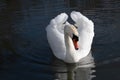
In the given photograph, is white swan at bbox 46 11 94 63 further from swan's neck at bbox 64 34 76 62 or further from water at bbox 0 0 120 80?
water at bbox 0 0 120 80

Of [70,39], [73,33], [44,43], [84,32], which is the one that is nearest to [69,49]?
[70,39]

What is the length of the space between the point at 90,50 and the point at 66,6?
176 inches

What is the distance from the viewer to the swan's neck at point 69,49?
1131cm

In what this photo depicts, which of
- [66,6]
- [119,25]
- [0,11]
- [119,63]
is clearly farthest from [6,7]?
[119,63]

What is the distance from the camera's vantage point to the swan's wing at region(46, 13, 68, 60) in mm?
11734

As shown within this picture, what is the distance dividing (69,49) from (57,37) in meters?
0.81

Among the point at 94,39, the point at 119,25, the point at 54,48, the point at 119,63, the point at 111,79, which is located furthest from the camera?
the point at 119,25

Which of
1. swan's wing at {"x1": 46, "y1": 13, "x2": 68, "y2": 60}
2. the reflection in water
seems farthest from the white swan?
the reflection in water

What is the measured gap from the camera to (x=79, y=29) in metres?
12.5

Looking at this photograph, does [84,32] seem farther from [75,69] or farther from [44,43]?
[75,69]

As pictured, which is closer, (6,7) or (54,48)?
(54,48)

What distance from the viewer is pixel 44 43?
12750 mm

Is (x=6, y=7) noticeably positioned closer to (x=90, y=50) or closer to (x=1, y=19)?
(x=1, y=19)

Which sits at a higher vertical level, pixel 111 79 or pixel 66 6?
pixel 66 6
